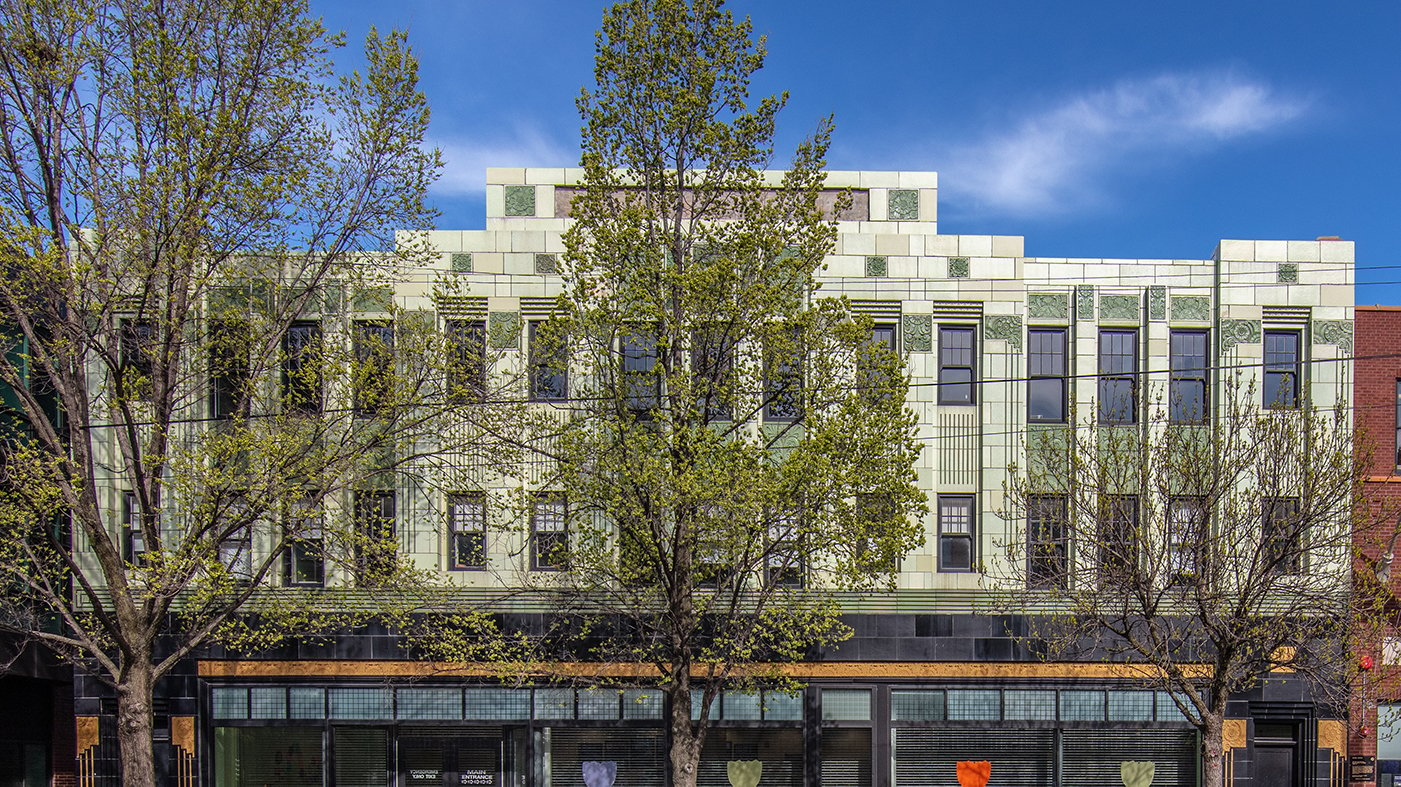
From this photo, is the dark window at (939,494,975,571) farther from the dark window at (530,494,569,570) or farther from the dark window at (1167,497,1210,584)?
the dark window at (530,494,569,570)

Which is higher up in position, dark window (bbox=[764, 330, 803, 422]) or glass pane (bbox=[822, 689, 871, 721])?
dark window (bbox=[764, 330, 803, 422])

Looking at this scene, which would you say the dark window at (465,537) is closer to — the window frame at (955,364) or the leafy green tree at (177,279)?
the leafy green tree at (177,279)

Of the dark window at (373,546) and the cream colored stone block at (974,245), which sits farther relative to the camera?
the cream colored stone block at (974,245)

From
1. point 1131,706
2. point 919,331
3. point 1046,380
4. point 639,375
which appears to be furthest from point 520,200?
point 1131,706

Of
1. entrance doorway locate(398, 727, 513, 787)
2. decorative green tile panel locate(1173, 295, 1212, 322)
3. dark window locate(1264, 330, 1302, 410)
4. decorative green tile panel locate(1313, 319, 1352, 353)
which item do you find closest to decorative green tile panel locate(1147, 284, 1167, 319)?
decorative green tile panel locate(1173, 295, 1212, 322)

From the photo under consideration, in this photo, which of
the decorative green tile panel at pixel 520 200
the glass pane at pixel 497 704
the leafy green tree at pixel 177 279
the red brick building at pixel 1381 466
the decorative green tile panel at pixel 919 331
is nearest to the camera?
the leafy green tree at pixel 177 279

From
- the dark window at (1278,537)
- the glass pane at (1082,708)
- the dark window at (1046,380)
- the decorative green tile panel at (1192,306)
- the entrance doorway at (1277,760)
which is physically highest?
the decorative green tile panel at (1192,306)

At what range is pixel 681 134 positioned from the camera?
492 inches

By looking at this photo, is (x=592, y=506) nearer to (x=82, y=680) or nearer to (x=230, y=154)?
(x=230, y=154)

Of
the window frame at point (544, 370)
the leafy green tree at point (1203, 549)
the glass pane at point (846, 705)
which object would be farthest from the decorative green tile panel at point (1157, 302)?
the window frame at point (544, 370)

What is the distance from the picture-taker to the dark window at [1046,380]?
1703 centimetres

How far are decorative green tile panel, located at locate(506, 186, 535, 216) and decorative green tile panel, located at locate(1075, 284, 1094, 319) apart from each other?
10574 mm

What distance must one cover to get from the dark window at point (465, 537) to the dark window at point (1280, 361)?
14916mm

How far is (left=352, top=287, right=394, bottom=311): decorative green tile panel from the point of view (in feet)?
47.5
